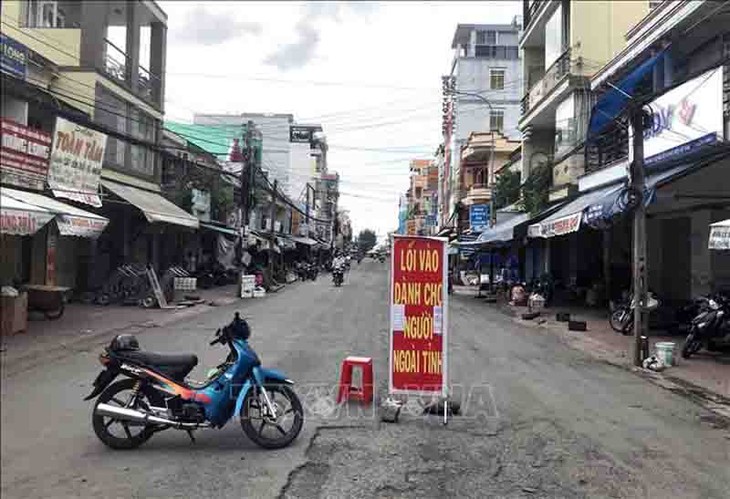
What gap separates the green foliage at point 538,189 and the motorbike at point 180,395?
1997 cm

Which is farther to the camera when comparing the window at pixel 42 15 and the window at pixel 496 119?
the window at pixel 496 119

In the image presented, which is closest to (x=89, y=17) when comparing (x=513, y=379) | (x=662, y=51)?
(x=513, y=379)

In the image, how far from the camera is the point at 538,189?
24500 mm

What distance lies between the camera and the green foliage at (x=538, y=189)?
24.2 m

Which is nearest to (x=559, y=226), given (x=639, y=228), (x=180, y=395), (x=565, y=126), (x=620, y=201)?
(x=620, y=201)

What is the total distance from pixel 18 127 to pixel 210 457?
3.75 metres

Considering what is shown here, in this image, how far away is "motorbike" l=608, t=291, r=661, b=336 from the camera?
46.9ft

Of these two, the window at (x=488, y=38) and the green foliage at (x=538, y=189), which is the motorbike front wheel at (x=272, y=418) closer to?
the green foliage at (x=538, y=189)

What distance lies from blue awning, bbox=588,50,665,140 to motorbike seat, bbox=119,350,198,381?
1343 centimetres

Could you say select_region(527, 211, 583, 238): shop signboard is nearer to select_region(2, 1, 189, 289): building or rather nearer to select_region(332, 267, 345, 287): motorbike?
select_region(2, 1, 189, 289): building

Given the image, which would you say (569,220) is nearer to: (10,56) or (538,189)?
(538,189)

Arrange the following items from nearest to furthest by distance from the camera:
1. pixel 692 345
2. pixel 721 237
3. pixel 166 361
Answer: pixel 166 361 → pixel 721 237 → pixel 692 345

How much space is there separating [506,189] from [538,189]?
7828mm

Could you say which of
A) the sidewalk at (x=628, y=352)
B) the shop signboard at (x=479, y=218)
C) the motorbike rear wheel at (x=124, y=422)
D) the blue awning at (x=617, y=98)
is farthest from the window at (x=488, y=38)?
the motorbike rear wheel at (x=124, y=422)
